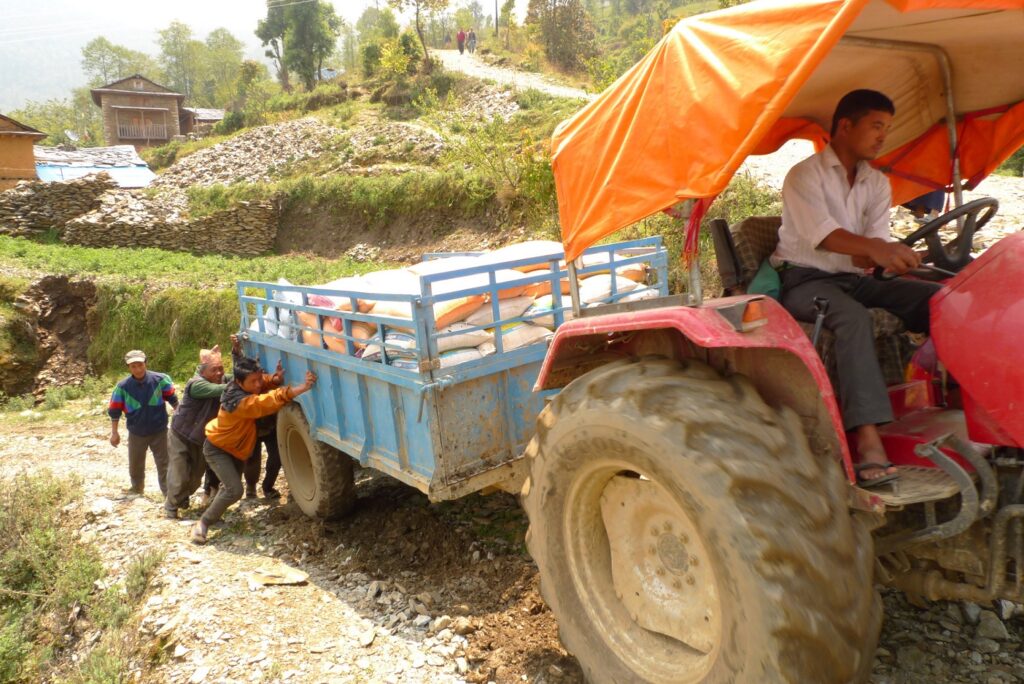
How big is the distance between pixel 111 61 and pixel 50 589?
347 feet

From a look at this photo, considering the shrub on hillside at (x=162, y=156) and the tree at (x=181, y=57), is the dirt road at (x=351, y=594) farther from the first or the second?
the tree at (x=181, y=57)

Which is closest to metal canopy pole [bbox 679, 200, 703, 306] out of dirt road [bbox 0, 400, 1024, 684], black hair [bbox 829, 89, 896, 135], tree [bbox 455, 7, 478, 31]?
black hair [bbox 829, 89, 896, 135]

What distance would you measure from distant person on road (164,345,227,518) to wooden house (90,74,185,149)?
1892 inches

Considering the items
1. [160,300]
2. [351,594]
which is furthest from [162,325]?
[351,594]

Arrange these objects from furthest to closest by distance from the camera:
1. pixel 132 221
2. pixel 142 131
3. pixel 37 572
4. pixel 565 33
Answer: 1. pixel 142 131
2. pixel 565 33
3. pixel 132 221
4. pixel 37 572

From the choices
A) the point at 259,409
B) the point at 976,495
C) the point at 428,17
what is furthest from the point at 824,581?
the point at 428,17

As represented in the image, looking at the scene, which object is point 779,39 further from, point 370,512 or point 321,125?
point 321,125

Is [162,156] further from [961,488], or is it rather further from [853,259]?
[961,488]

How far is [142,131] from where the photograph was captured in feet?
156

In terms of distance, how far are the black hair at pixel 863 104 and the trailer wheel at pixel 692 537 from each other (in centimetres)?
122

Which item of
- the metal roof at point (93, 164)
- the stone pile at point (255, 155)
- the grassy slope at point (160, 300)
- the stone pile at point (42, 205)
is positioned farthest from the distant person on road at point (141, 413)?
the metal roof at point (93, 164)

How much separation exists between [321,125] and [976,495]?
32.3m

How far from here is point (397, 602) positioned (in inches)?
165

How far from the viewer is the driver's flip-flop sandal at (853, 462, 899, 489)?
6.94ft
